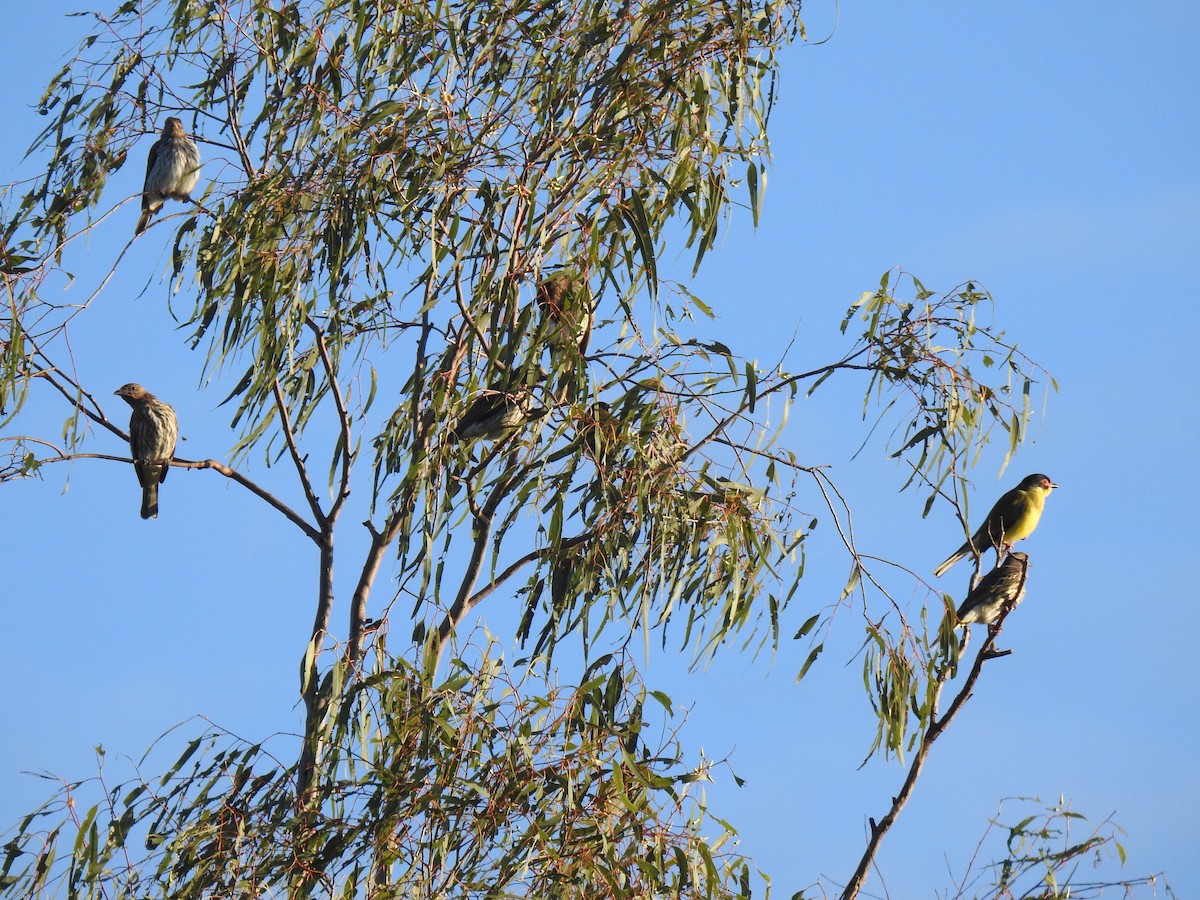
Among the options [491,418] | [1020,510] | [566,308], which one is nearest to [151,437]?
[491,418]

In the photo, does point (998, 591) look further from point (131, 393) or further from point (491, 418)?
point (131, 393)

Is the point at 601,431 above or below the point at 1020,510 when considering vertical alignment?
below

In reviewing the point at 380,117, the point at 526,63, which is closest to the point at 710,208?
the point at 526,63

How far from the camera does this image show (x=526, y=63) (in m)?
5.20

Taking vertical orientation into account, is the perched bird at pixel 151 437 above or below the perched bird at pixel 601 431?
above

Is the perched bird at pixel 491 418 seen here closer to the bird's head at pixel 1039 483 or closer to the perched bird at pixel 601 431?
the perched bird at pixel 601 431

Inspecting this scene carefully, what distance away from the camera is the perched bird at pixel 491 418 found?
486cm

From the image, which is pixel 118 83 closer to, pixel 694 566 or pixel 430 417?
pixel 430 417

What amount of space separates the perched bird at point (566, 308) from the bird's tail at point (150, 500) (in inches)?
110

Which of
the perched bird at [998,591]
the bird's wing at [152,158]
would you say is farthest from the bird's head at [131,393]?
the perched bird at [998,591]

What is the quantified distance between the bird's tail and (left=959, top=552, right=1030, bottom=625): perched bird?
3600 mm

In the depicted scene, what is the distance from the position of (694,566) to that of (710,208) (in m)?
1.21

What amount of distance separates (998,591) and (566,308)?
2156 millimetres

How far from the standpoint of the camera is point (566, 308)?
4.86 meters
